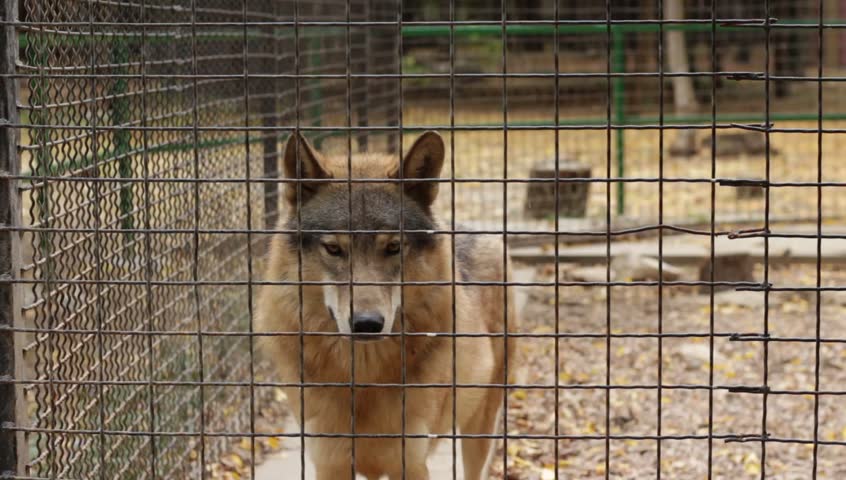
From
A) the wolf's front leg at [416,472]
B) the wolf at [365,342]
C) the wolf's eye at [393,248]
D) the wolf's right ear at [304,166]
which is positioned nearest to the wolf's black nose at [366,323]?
the wolf at [365,342]

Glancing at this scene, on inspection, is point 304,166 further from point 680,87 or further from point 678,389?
point 680,87

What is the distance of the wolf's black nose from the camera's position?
418cm

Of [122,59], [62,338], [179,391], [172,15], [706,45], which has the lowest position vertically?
[179,391]

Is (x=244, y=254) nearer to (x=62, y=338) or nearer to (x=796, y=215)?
(x=62, y=338)

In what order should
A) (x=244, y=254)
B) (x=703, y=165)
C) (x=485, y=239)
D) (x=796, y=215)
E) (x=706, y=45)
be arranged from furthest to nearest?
(x=706, y=45) → (x=703, y=165) → (x=796, y=215) → (x=244, y=254) → (x=485, y=239)

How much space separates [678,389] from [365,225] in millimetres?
1520

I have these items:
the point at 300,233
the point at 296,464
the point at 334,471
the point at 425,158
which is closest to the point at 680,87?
the point at 296,464

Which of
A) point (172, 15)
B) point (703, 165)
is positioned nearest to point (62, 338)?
point (172, 15)

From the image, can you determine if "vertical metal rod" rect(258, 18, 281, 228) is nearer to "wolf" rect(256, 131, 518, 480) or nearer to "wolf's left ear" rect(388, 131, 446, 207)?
"wolf" rect(256, 131, 518, 480)

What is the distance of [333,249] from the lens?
465 centimetres

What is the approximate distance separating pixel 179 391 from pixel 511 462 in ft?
6.61

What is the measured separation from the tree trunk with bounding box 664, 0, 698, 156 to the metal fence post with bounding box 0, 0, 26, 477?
13.2m

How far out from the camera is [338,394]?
4.74 m

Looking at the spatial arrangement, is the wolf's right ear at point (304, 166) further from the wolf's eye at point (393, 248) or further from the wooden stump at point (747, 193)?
the wooden stump at point (747, 193)
